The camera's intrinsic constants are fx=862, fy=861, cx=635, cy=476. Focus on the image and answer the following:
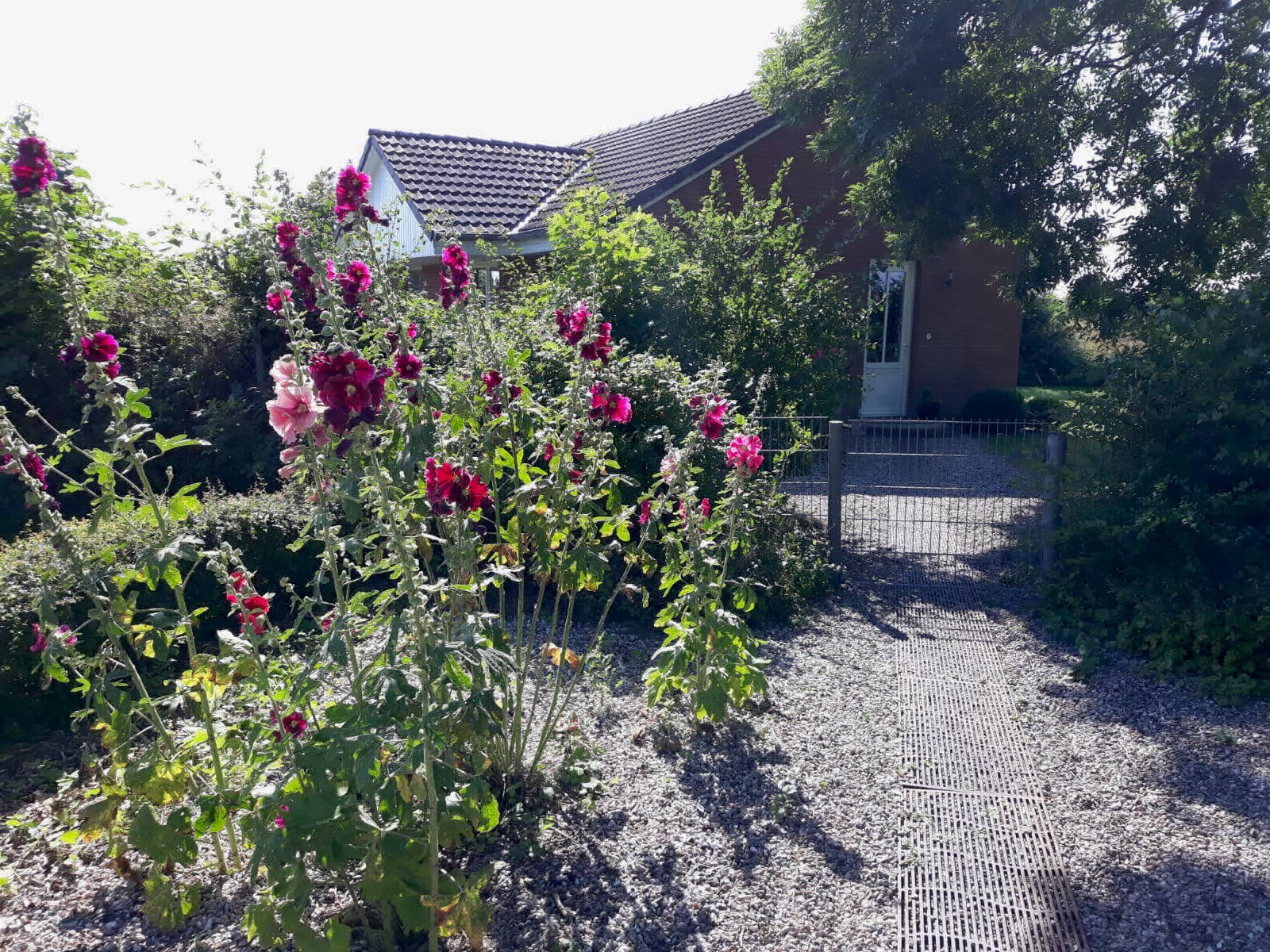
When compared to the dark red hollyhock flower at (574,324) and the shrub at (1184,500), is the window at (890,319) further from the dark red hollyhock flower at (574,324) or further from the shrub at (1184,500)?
the dark red hollyhock flower at (574,324)

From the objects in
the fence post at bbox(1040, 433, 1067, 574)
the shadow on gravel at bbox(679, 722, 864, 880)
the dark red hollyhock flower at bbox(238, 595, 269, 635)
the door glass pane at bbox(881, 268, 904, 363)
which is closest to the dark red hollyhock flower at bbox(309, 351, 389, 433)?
the dark red hollyhock flower at bbox(238, 595, 269, 635)

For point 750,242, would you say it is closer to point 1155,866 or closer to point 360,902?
point 1155,866

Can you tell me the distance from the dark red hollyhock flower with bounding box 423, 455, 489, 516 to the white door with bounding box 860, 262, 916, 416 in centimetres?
1301

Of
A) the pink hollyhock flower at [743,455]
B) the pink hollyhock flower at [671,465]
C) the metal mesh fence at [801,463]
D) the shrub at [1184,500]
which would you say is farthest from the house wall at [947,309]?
the pink hollyhock flower at [671,465]

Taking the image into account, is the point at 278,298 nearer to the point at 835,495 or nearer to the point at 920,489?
the point at 835,495

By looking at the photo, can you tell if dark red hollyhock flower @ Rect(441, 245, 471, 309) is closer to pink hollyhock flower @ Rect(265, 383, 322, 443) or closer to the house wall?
pink hollyhock flower @ Rect(265, 383, 322, 443)

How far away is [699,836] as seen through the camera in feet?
10.5

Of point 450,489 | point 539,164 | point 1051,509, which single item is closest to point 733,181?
point 539,164

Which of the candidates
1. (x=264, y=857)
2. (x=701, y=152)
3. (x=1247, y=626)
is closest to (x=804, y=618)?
(x=1247, y=626)

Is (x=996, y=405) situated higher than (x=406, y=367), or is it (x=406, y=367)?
(x=406, y=367)

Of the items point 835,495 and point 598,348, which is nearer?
point 598,348

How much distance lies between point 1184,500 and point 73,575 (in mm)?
5625

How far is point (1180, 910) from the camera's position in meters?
2.84

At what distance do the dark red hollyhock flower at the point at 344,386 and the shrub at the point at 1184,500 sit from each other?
4628 millimetres
